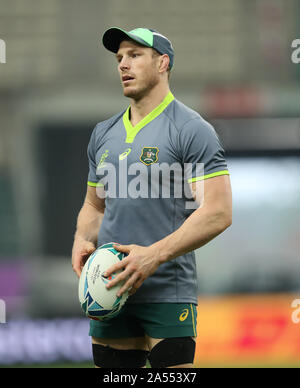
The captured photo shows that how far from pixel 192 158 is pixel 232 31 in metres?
14.9

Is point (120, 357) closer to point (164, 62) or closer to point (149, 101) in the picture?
point (149, 101)

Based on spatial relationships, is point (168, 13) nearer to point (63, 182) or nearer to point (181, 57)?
point (181, 57)

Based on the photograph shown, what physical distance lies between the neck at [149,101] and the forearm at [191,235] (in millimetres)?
697

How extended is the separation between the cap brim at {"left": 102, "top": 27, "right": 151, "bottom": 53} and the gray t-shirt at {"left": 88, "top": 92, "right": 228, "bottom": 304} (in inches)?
15.8

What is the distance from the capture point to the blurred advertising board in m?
11.6

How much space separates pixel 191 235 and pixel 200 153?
0.43 m

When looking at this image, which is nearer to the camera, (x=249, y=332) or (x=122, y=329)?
(x=122, y=329)

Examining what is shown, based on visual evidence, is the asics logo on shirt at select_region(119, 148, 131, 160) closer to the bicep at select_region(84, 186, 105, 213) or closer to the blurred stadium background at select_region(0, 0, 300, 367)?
the bicep at select_region(84, 186, 105, 213)

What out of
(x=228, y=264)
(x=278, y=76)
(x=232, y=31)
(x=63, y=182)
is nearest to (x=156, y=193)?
(x=228, y=264)

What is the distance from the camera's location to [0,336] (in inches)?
473

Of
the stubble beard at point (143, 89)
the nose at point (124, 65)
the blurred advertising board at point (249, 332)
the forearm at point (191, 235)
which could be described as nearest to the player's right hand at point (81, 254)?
the forearm at point (191, 235)

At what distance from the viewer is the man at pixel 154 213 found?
403 centimetres

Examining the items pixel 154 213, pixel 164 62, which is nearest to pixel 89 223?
pixel 154 213

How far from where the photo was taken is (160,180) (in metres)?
4.18
